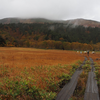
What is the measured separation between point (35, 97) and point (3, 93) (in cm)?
176

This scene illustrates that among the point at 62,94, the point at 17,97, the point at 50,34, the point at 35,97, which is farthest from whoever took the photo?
the point at 50,34

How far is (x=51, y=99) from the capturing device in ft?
15.6

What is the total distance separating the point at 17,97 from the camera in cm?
459

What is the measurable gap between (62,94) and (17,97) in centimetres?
263

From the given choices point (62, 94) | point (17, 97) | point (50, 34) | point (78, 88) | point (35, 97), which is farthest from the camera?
point (50, 34)

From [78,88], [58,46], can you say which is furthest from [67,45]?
[78,88]

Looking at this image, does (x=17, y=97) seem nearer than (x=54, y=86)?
Yes

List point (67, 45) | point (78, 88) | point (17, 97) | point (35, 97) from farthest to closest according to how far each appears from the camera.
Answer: point (67, 45) < point (78, 88) < point (35, 97) < point (17, 97)

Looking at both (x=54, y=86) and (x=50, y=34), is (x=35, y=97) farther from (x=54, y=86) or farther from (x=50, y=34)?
(x=50, y=34)

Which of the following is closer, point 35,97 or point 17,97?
point 17,97

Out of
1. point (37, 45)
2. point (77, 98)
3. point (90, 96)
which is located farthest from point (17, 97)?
point (37, 45)

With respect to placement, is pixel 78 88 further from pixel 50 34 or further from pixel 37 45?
pixel 50 34

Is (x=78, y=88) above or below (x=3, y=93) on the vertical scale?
below

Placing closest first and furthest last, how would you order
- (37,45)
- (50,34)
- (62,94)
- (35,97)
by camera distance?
(35,97) < (62,94) < (37,45) < (50,34)
